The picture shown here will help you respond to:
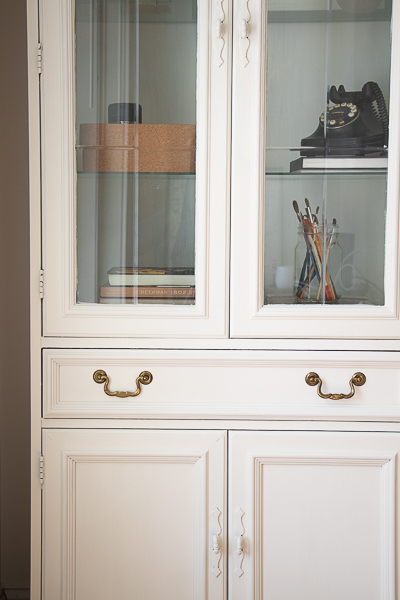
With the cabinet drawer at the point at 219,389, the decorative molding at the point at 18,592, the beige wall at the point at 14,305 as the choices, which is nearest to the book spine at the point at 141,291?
the cabinet drawer at the point at 219,389

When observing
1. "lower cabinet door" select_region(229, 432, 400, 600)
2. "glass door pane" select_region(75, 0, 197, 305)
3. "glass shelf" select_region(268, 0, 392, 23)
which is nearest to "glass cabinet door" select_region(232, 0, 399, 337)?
"glass shelf" select_region(268, 0, 392, 23)

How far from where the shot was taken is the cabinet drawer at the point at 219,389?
116 cm

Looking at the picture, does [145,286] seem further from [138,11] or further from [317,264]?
[138,11]

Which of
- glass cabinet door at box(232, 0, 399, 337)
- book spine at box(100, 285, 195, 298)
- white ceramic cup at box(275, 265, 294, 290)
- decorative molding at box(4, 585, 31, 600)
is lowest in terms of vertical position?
decorative molding at box(4, 585, 31, 600)

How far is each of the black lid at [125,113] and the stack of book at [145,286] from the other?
1.05 feet

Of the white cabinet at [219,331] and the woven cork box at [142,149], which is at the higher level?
the woven cork box at [142,149]

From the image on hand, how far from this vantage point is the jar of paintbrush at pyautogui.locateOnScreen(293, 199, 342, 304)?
1171 mm

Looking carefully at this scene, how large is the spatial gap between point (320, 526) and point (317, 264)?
1.88 feet

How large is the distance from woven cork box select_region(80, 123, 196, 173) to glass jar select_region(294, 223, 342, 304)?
29cm

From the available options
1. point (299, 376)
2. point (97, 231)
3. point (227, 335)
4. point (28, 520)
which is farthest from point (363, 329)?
point (28, 520)

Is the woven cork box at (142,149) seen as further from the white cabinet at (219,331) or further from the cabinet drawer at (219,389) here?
the cabinet drawer at (219,389)

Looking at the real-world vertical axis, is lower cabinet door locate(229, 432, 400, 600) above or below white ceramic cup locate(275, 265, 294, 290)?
below

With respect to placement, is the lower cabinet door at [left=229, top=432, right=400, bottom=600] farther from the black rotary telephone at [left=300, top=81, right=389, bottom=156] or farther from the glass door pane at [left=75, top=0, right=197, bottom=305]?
the black rotary telephone at [left=300, top=81, right=389, bottom=156]

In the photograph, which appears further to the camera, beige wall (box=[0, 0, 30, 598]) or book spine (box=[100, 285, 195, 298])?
beige wall (box=[0, 0, 30, 598])
